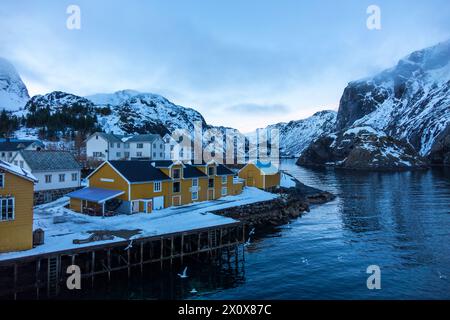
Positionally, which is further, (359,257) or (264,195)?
(264,195)

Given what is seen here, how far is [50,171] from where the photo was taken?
49.8 metres

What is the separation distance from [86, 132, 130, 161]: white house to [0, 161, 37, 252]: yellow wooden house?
67.7 metres

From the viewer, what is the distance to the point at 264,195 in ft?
196

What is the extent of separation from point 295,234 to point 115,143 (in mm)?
66032

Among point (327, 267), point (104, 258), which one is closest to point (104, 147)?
point (104, 258)

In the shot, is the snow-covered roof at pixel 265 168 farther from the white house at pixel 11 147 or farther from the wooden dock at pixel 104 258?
the white house at pixel 11 147

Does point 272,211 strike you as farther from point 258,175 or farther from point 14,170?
point 14,170

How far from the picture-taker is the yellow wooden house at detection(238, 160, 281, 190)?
226 ft

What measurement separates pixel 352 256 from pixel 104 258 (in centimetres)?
2242

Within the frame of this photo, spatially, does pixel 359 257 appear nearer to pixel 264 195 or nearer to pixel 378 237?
pixel 378 237

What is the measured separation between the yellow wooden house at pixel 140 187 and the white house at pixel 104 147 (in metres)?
48.6

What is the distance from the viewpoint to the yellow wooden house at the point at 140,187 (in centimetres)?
4241

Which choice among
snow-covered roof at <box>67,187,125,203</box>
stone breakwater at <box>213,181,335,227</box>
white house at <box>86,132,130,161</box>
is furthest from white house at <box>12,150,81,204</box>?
white house at <box>86,132,130,161</box>
